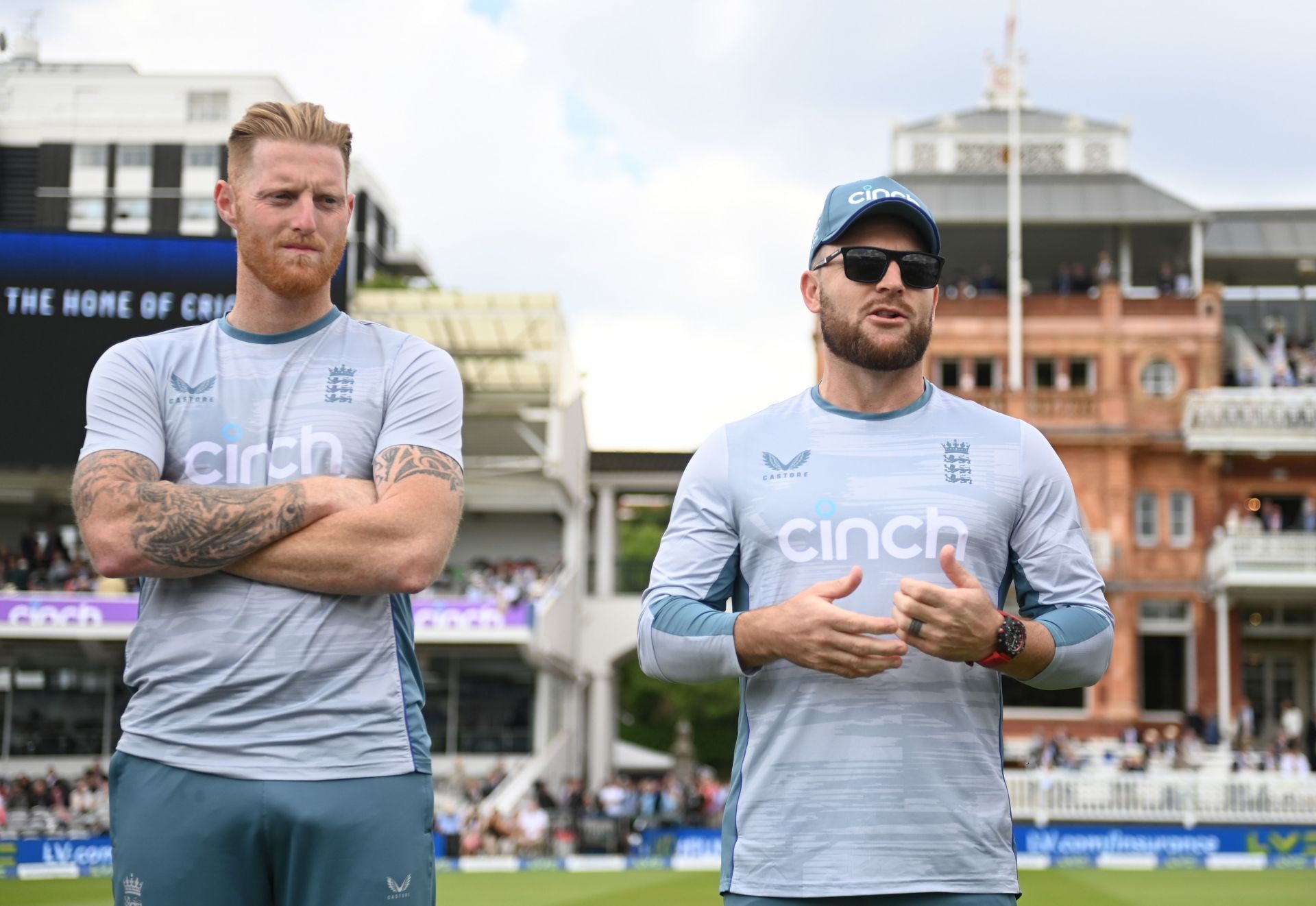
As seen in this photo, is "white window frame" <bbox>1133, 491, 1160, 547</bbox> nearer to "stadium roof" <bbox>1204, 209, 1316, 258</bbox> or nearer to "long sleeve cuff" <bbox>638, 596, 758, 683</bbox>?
"stadium roof" <bbox>1204, 209, 1316, 258</bbox>

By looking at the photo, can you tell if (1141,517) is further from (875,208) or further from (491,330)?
(875,208)

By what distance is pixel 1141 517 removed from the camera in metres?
41.9

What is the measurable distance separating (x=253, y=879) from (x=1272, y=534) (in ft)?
132

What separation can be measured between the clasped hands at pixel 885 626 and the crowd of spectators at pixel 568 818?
2290 centimetres

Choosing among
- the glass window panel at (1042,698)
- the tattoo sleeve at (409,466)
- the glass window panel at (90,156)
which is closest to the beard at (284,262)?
the tattoo sleeve at (409,466)

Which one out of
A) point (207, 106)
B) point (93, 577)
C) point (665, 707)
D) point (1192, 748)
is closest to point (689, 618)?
point (1192, 748)

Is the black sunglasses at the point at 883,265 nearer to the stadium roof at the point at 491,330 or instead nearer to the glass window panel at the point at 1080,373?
the stadium roof at the point at 491,330

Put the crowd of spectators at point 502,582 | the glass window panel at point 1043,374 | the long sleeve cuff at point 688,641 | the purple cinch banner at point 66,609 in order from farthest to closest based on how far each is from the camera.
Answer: the glass window panel at point 1043,374
the crowd of spectators at point 502,582
the purple cinch banner at point 66,609
the long sleeve cuff at point 688,641

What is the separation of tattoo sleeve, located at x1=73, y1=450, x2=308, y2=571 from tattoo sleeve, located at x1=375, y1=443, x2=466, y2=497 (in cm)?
22

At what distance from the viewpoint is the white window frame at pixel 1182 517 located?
41469 mm

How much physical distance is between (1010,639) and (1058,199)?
4175 cm

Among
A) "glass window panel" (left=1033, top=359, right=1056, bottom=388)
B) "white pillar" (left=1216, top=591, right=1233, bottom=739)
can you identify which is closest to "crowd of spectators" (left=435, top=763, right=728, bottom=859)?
"white pillar" (left=1216, top=591, right=1233, bottom=739)

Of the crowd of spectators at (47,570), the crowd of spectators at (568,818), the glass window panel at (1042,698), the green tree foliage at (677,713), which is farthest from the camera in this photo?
the green tree foliage at (677,713)

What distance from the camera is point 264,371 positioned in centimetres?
379
